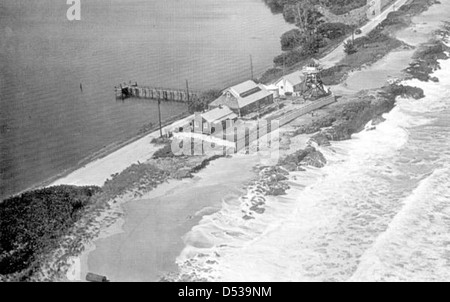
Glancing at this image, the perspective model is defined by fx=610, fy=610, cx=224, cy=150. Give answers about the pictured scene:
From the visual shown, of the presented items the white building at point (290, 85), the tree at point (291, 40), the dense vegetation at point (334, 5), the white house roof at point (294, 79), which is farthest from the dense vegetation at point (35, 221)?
the dense vegetation at point (334, 5)

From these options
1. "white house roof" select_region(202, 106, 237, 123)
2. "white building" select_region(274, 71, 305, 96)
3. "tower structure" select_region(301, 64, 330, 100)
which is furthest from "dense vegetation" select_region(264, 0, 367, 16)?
"white house roof" select_region(202, 106, 237, 123)

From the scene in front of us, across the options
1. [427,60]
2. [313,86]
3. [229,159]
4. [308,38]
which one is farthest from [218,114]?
[308,38]

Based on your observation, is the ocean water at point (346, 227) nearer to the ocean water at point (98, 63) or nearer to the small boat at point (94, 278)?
the small boat at point (94, 278)

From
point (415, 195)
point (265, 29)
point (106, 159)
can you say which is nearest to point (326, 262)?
point (415, 195)

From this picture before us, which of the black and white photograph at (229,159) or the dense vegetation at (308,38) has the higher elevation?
the dense vegetation at (308,38)

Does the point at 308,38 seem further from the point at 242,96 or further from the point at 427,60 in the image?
the point at 242,96

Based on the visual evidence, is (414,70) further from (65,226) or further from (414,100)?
(65,226)
